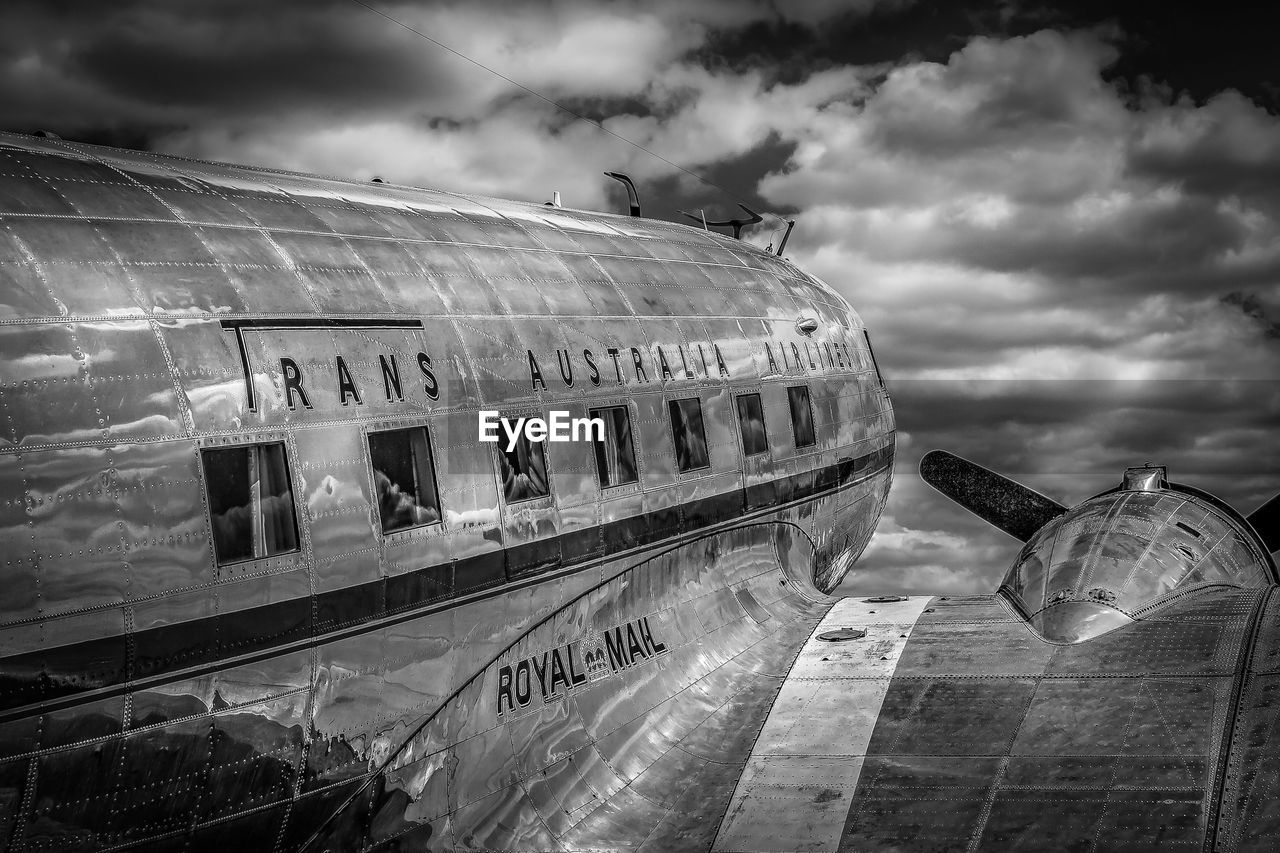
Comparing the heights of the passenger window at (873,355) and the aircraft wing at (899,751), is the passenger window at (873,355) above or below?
above

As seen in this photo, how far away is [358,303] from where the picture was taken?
7.06 m

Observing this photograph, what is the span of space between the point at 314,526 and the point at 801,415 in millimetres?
7693

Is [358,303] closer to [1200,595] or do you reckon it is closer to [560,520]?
[560,520]

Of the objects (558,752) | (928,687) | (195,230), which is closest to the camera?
(195,230)

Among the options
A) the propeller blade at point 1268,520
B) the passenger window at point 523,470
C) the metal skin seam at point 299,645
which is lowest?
the propeller blade at point 1268,520

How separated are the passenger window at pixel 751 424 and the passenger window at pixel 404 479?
4806 mm

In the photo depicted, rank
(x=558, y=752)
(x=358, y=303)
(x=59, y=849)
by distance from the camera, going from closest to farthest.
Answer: (x=59, y=849), (x=358, y=303), (x=558, y=752)

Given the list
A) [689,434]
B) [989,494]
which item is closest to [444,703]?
[689,434]

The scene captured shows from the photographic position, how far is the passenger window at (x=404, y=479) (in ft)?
22.2

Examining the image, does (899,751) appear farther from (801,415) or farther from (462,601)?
(801,415)

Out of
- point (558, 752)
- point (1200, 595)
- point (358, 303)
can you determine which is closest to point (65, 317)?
point (358, 303)

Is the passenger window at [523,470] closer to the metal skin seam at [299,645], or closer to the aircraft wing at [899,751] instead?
the metal skin seam at [299,645]

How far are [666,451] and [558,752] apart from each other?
9.59 feet

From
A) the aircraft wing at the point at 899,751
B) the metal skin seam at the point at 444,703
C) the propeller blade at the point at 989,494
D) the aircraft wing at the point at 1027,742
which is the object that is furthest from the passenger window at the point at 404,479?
the propeller blade at the point at 989,494
